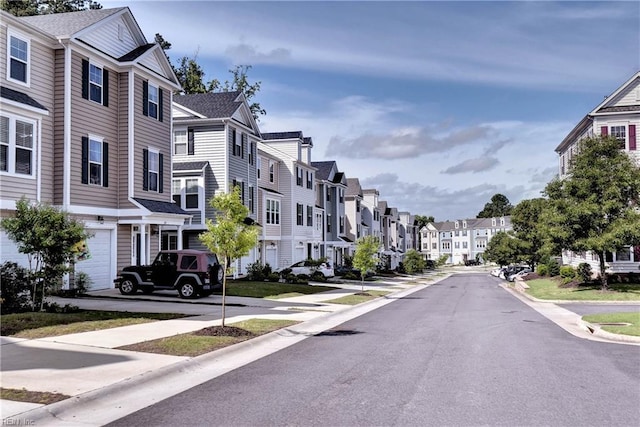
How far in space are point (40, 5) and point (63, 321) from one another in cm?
4390

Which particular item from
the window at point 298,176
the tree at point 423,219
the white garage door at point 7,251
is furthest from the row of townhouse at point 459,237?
the white garage door at point 7,251

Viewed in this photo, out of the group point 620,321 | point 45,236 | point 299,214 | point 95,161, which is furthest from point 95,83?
point 299,214

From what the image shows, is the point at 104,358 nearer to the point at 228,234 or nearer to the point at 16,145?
the point at 228,234

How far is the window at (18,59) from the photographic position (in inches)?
806

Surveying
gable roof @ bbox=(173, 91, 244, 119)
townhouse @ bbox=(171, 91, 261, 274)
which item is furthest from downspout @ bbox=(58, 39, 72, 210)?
gable roof @ bbox=(173, 91, 244, 119)

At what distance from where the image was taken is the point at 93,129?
2403 cm

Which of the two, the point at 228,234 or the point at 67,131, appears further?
the point at 67,131

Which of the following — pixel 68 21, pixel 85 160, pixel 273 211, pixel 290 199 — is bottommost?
pixel 273 211

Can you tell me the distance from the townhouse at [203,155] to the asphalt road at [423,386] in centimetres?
2188

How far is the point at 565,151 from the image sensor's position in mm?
49938

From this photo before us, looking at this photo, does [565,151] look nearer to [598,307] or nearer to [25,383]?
[598,307]

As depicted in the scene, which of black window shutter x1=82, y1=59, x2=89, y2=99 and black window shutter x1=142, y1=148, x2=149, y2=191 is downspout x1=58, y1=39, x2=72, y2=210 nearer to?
black window shutter x1=82, y1=59, x2=89, y2=99

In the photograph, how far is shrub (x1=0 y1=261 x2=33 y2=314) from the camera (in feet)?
51.1

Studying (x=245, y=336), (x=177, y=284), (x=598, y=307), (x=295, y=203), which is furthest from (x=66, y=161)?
(x=295, y=203)
